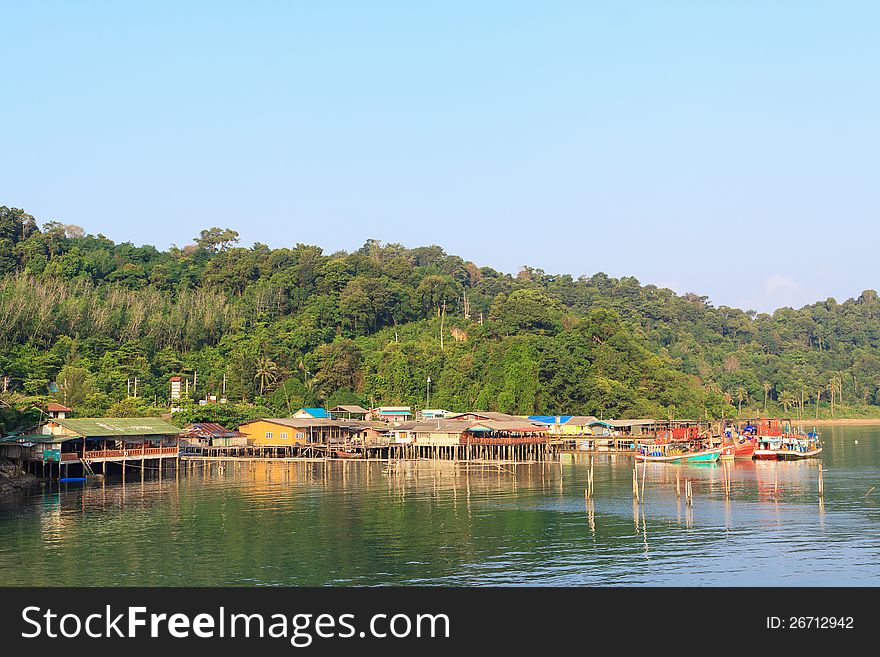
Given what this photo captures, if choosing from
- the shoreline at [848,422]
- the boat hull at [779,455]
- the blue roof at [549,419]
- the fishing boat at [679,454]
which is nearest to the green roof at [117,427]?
the fishing boat at [679,454]

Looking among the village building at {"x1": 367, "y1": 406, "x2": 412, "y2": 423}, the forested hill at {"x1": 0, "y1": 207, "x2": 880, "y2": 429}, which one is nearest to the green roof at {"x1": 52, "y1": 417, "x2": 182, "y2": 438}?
the forested hill at {"x1": 0, "y1": 207, "x2": 880, "y2": 429}

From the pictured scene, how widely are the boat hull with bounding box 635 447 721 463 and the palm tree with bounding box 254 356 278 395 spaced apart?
44.5 metres

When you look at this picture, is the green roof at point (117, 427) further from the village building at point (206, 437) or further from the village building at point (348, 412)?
the village building at point (348, 412)

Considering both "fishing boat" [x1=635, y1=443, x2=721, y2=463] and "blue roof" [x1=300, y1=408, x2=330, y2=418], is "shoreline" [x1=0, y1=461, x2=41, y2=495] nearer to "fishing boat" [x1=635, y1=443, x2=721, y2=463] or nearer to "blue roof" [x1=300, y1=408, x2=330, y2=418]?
"blue roof" [x1=300, y1=408, x2=330, y2=418]

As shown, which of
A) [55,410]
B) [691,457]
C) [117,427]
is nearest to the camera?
[117,427]

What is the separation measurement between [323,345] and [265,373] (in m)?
12.1

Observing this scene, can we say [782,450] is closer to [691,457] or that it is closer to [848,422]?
[691,457]

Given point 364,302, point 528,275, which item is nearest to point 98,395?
point 364,302

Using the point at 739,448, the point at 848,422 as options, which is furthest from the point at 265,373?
the point at 848,422

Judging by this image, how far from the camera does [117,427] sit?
63.6 m

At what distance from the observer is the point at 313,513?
44562 millimetres

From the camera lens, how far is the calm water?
31.1m
